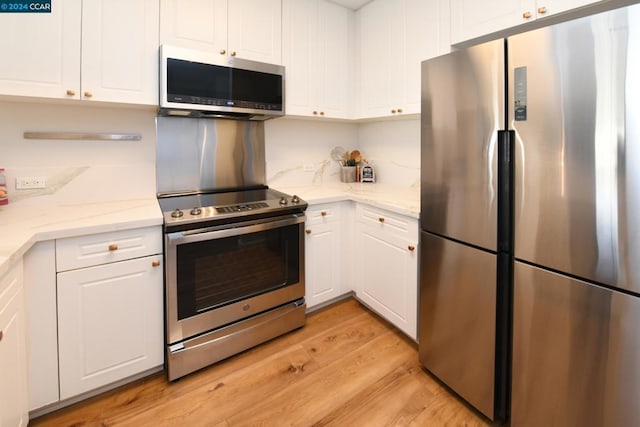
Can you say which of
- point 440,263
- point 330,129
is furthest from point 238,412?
point 330,129

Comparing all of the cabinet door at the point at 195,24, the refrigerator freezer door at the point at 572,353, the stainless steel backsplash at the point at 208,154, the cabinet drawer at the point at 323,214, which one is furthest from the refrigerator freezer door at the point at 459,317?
the cabinet door at the point at 195,24

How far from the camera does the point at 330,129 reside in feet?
10.2

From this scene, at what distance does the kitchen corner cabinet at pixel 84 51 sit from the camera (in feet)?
5.15

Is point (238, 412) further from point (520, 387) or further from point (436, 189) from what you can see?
point (436, 189)

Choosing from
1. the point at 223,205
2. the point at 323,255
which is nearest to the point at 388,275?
the point at 323,255

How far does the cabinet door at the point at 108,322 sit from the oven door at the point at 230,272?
91mm

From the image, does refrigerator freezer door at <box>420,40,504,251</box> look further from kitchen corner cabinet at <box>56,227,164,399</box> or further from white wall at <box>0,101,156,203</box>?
white wall at <box>0,101,156,203</box>

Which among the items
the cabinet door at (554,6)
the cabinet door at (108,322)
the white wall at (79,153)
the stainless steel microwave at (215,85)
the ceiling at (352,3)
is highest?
the ceiling at (352,3)

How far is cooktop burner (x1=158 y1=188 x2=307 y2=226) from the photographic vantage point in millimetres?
1762

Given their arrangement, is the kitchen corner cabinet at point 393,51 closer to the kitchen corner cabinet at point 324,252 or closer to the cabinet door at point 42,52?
the kitchen corner cabinet at point 324,252

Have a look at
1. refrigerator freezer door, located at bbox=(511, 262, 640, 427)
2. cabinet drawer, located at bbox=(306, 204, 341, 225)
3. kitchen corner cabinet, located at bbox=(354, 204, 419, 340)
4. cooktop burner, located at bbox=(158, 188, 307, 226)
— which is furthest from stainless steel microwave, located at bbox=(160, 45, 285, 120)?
refrigerator freezer door, located at bbox=(511, 262, 640, 427)

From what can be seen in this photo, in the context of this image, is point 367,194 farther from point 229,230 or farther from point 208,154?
point 208,154

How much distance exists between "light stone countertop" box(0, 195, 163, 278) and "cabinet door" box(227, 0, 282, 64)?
119 centimetres

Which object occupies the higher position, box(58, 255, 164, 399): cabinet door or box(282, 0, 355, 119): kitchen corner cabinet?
box(282, 0, 355, 119): kitchen corner cabinet
